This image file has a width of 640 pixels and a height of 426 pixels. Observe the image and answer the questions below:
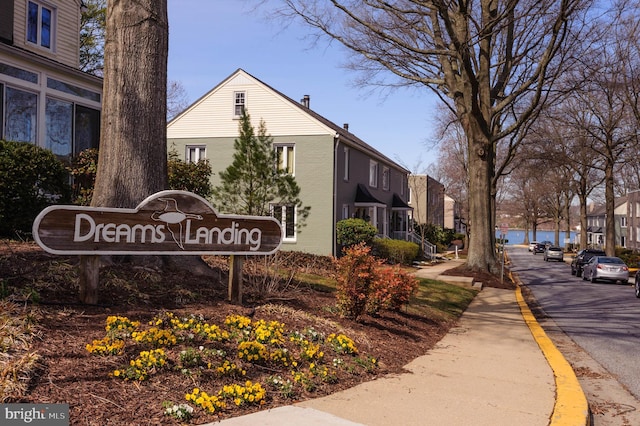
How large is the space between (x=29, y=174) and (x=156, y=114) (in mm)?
→ 4302

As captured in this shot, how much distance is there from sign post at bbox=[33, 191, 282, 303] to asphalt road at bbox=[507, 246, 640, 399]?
5102mm

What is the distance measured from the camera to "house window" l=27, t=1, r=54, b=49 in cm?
1911

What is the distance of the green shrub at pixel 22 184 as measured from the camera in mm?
10445

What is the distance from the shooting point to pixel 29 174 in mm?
10844

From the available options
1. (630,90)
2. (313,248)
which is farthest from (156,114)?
(630,90)

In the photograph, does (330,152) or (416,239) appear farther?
(416,239)

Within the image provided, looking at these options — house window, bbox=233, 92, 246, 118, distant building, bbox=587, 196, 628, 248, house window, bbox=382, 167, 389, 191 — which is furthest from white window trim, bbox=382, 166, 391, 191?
distant building, bbox=587, 196, 628, 248

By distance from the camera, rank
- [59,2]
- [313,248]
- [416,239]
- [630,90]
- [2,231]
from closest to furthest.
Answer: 1. [2,231]
2. [59,2]
3. [313,248]
4. [630,90]
5. [416,239]

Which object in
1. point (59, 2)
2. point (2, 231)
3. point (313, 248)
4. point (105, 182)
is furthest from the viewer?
point (313, 248)

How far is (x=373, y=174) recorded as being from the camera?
34.6 m

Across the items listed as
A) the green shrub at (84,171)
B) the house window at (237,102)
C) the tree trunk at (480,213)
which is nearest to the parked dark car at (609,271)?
the tree trunk at (480,213)

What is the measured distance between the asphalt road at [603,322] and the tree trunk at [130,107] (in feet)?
22.5

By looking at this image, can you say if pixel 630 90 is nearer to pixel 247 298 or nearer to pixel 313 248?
pixel 313 248

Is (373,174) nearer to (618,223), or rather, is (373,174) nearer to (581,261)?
(581,261)
